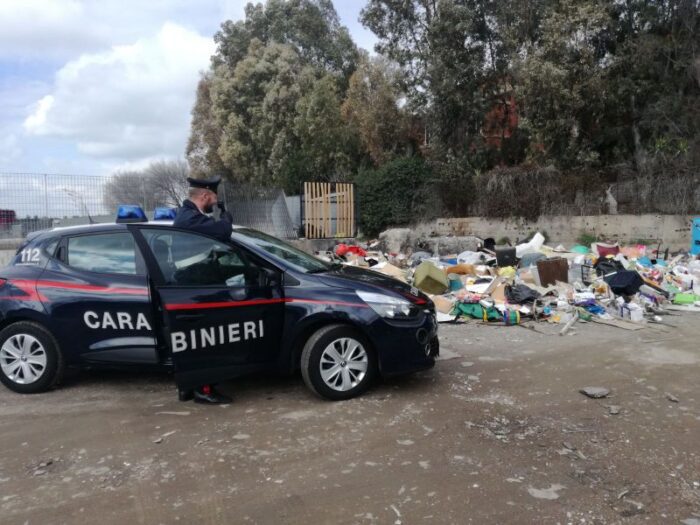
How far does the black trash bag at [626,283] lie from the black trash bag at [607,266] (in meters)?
0.90

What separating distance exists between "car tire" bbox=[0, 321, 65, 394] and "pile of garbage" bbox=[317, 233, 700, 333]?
422 centimetres

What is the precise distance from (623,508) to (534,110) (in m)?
14.3

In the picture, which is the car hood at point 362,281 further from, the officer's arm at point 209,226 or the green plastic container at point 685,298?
the green plastic container at point 685,298

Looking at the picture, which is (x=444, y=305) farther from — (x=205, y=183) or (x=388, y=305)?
(x=205, y=183)

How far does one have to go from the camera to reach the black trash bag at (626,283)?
876 cm

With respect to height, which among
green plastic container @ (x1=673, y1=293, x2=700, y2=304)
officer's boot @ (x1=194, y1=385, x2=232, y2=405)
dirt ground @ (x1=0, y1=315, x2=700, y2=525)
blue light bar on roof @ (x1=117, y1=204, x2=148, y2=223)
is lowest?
dirt ground @ (x1=0, y1=315, x2=700, y2=525)

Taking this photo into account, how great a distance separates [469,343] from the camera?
21.9 feet

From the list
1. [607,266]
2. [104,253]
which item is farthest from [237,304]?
[607,266]

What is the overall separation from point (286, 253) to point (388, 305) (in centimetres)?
117

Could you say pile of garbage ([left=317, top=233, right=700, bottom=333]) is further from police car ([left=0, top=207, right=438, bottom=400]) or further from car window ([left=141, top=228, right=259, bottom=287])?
car window ([left=141, top=228, right=259, bottom=287])

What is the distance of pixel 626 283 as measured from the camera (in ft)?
28.7

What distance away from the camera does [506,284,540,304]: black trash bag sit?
8375 mm

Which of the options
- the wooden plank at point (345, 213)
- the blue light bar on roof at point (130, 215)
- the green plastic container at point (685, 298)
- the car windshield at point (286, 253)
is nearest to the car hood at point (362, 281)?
the car windshield at point (286, 253)

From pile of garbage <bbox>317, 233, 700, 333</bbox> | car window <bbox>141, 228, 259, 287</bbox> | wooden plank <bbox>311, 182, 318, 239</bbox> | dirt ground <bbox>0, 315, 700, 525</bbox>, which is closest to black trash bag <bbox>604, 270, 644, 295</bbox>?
pile of garbage <bbox>317, 233, 700, 333</bbox>
